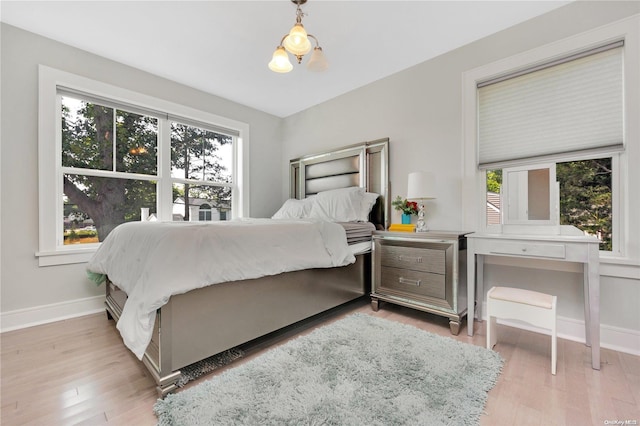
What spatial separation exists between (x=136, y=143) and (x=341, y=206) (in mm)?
2503

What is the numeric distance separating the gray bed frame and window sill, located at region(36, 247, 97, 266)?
56 cm

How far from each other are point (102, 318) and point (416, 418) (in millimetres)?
2876

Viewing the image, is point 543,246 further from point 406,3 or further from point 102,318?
point 102,318

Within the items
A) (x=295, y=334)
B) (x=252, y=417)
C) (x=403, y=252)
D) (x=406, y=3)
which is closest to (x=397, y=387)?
(x=252, y=417)

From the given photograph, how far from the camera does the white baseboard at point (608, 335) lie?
182cm

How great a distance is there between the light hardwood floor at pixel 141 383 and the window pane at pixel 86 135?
5.38 ft

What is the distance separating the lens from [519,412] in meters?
1.27

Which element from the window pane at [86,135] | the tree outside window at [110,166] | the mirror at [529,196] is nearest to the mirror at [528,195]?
the mirror at [529,196]

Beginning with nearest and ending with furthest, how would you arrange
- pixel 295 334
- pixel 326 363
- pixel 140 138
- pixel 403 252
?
pixel 326 363 < pixel 295 334 < pixel 403 252 < pixel 140 138

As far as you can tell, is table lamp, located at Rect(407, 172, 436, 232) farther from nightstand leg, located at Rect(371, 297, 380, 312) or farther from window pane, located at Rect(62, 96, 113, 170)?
window pane, located at Rect(62, 96, 113, 170)

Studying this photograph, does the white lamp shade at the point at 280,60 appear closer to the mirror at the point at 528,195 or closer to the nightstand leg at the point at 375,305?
the mirror at the point at 528,195

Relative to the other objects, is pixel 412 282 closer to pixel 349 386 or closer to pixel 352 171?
pixel 349 386

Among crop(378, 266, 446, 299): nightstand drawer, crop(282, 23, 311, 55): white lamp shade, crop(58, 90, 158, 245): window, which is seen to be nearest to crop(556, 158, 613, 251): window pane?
crop(378, 266, 446, 299): nightstand drawer

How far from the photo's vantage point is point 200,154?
12.0 ft
